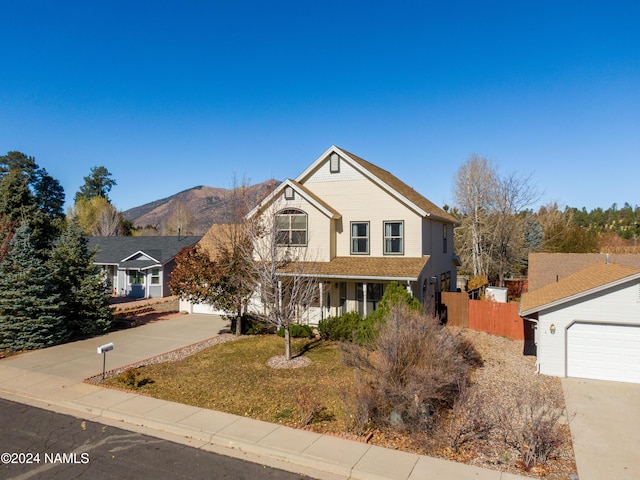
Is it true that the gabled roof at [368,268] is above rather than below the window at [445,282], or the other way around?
above

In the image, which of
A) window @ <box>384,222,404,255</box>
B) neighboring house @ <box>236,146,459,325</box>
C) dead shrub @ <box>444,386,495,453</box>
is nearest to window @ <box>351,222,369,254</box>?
neighboring house @ <box>236,146,459,325</box>

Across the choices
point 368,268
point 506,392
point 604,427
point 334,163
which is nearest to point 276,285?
point 368,268

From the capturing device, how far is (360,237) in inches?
805

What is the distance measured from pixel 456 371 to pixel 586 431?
118 inches

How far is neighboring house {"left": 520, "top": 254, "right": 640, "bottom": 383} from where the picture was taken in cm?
1208

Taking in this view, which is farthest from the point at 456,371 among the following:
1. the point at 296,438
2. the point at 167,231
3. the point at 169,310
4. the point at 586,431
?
the point at 167,231

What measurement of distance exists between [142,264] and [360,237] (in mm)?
19697

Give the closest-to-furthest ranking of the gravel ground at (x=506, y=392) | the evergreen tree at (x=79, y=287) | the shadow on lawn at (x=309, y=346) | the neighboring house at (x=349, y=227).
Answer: the gravel ground at (x=506, y=392), the shadow on lawn at (x=309, y=346), the evergreen tree at (x=79, y=287), the neighboring house at (x=349, y=227)

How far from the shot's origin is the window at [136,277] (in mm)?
32097

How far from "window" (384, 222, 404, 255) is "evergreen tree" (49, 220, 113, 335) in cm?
1379

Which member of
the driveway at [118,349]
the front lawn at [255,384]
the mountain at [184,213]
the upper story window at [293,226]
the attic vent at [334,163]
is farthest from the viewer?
the mountain at [184,213]

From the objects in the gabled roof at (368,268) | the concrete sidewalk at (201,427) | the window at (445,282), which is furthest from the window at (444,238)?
the concrete sidewalk at (201,427)

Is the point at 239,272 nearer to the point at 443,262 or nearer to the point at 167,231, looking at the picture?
the point at 443,262

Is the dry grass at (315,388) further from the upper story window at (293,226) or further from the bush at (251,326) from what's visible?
the upper story window at (293,226)
